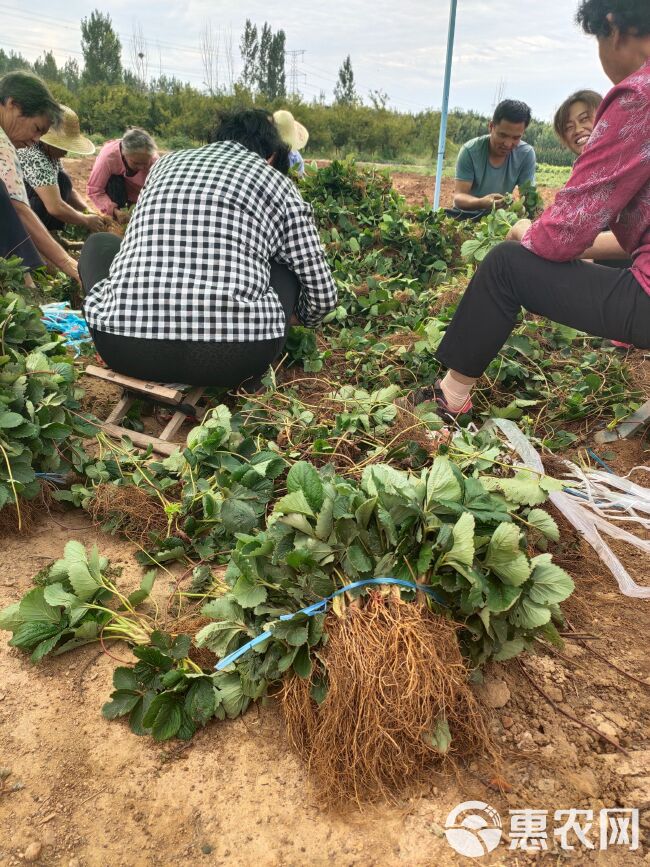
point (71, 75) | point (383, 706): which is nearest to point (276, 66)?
point (71, 75)

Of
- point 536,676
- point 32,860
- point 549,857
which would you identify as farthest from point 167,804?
point 536,676

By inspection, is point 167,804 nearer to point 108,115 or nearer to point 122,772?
point 122,772

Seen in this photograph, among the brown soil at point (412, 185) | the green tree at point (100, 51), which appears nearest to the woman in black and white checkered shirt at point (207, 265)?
the brown soil at point (412, 185)

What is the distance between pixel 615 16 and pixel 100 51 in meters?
26.7

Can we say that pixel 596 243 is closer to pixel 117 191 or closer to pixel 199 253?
pixel 199 253

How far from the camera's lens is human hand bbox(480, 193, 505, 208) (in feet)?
13.5

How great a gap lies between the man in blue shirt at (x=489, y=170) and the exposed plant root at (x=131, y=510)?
11.0ft

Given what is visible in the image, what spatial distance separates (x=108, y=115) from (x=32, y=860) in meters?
16.6

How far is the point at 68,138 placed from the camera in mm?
3963

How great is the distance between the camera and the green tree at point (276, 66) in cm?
2703

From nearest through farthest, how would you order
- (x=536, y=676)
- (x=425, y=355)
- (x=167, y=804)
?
(x=167, y=804)
(x=536, y=676)
(x=425, y=355)

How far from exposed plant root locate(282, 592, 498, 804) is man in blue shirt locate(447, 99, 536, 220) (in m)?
3.72

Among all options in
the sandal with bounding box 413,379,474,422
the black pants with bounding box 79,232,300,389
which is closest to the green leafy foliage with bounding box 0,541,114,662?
the black pants with bounding box 79,232,300,389

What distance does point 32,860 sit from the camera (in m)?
1.06
